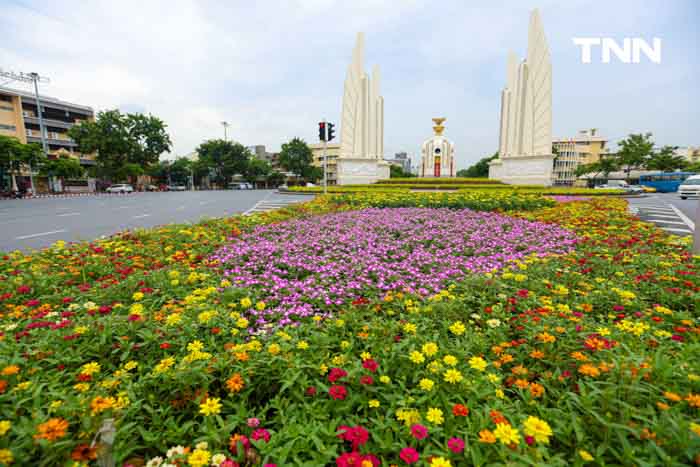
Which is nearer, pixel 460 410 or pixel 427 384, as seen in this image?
pixel 460 410

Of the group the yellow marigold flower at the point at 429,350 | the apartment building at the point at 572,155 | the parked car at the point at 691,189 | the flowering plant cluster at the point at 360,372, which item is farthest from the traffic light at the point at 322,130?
the apartment building at the point at 572,155

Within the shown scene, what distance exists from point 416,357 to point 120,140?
162ft

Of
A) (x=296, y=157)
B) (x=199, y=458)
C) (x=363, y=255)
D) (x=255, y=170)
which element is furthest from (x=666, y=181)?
(x=255, y=170)

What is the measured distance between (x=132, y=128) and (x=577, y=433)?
52.2 m

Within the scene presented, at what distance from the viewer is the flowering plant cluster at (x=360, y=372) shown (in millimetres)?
1282

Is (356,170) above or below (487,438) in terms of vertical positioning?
above

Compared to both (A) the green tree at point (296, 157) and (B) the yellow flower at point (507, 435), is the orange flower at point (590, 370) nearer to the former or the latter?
(B) the yellow flower at point (507, 435)

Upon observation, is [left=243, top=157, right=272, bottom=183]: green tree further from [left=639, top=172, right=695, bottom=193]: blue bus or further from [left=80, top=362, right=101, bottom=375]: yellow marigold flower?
[left=80, top=362, right=101, bottom=375]: yellow marigold flower

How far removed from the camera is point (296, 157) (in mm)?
58844

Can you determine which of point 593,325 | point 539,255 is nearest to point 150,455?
point 593,325

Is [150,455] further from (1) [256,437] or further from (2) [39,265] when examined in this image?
(2) [39,265]

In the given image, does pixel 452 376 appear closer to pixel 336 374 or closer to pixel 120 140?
pixel 336 374

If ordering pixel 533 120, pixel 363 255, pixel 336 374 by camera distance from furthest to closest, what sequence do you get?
pixel 533 120
pixel 363 255
pixel 336 374

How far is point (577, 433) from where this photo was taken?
51.8 inches
